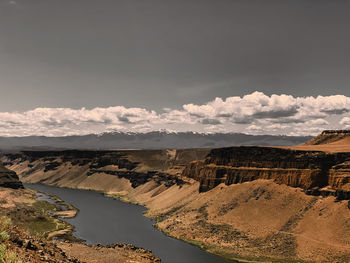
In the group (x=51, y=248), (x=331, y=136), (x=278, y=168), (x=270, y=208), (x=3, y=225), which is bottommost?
(x=270, y=208)

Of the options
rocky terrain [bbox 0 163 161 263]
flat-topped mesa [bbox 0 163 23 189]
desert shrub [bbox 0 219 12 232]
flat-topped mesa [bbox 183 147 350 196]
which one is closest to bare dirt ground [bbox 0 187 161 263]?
rocky terrain [bbox 0 163 161 263]

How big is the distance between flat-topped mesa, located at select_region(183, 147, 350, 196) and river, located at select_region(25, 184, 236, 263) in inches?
1265

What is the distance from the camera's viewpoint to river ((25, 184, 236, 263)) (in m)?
77.9

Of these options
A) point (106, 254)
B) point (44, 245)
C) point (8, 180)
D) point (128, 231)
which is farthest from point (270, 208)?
point (8, 180)

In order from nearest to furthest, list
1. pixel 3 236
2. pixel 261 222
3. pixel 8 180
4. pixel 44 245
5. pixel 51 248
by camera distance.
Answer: pixel 3 236 → pixel 44 245 → pixel 51 248 → pixel 261 222 → pixel 8 180

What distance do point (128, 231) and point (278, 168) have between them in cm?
5404

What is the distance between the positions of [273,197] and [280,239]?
59.6 ft

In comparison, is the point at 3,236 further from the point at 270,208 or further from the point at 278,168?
the point at 278,168

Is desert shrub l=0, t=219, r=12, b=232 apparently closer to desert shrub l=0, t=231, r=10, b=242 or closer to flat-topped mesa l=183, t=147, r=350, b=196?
desert shrub l=0, t=231, r=10, b=242

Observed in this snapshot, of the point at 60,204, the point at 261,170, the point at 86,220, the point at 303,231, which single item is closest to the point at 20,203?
the point at 60,204

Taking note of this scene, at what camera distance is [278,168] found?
10162 cm

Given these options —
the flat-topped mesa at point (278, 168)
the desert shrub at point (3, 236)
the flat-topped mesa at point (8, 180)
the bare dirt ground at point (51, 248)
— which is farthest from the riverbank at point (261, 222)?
the flat-topped mesa at point (8, 180)

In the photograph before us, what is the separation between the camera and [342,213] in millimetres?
77812

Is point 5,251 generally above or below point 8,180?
above
